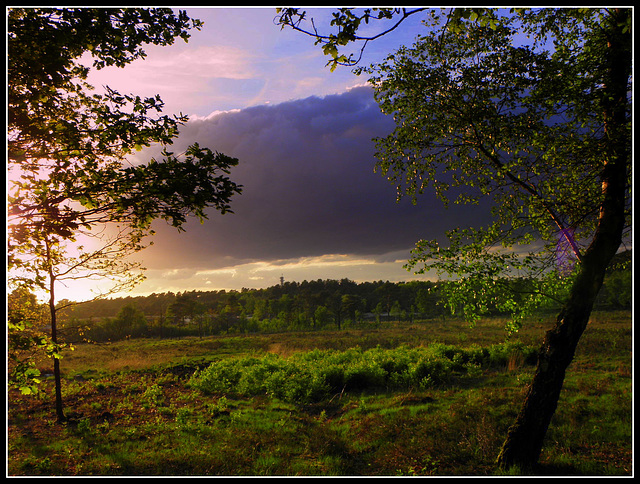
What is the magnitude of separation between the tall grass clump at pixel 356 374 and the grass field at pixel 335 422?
0.07 m

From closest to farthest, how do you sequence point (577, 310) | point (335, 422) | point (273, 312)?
1. point (577, 310)
2. point (335, 422)
3. point (273, 312)

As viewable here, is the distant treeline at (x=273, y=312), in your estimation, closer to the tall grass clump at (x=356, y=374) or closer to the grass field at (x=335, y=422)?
the tall grass clump at (x=356, y=374)

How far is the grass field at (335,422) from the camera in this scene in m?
8.07

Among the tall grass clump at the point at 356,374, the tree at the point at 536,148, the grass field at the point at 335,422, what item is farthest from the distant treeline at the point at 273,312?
the tree at the point at 536,148

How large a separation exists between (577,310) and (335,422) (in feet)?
27.5

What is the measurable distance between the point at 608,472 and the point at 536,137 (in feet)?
23.3

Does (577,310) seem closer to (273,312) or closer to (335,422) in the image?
(335,422)

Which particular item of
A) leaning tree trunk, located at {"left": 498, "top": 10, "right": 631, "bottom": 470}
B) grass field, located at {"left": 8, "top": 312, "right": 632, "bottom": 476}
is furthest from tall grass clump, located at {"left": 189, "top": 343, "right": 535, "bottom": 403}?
leaning tree trunk, located at {"left": 498, "top": 10, "right": 631, "bottom": 470}

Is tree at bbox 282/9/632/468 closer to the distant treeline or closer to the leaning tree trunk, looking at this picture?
the leaning tree trunk

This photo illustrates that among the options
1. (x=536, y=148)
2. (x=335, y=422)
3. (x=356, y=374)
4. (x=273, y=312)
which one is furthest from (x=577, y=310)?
(x=273, y=312)

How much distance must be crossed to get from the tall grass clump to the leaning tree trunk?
8395mm

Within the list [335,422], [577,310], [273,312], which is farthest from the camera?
[273,312]

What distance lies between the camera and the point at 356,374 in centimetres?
1669

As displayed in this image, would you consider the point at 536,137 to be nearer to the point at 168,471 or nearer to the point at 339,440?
the point at 339,440
